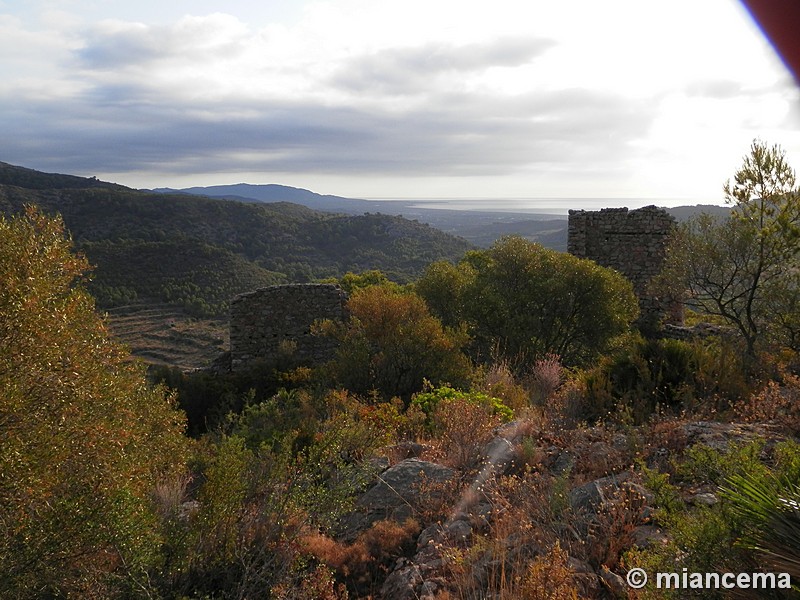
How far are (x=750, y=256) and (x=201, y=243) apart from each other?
38.5 meters

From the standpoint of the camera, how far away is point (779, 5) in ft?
6.16

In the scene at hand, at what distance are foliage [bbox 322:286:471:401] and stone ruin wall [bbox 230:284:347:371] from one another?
4022 millimetres

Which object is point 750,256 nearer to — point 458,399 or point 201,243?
point 458,399

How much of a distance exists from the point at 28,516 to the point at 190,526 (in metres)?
0.87

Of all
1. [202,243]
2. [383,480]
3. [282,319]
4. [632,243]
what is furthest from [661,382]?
[202,243]

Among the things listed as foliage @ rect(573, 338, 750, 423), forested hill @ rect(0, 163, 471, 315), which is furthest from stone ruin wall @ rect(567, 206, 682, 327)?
forested hill @ rect(0, 163, 471, 315)

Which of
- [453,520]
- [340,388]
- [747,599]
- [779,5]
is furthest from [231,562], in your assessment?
[340,388]

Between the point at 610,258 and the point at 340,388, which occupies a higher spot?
the point at 610,258

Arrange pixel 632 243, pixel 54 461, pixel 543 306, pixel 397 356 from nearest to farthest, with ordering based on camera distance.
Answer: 1. pixel 54 461
2. pixel 397 356
3. pixel 543 306
4. pixel 632 243

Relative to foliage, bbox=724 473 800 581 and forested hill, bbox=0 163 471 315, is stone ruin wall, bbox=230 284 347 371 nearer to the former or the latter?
foliage, bbox=724 473 800 581

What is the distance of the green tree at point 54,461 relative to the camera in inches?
111

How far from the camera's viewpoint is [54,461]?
2973 mm

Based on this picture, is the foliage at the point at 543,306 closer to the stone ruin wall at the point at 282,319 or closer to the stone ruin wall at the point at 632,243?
the stone ruin wall at the point at 632,243

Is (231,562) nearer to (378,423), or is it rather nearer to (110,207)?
(378,423)
